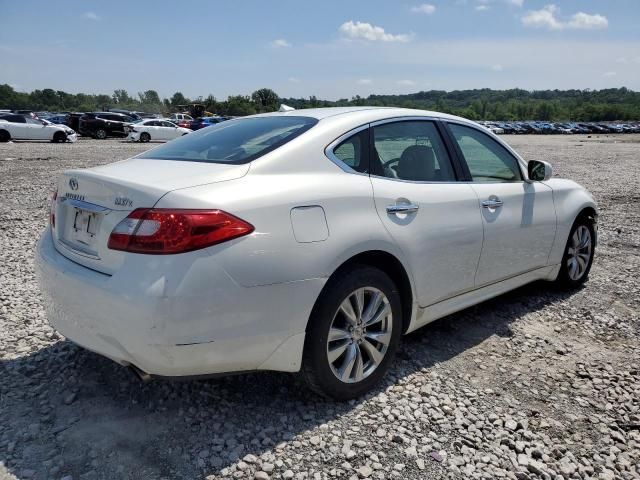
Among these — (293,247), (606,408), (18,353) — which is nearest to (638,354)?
(606,408)

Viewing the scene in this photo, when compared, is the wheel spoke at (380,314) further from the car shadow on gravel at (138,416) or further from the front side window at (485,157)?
the front side window at (485,157)

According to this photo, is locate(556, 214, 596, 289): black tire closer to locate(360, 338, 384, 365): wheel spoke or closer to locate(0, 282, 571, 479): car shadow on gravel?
locate(0, 282, 571, 479): car shadow on gravel

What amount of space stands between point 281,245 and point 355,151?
90cm

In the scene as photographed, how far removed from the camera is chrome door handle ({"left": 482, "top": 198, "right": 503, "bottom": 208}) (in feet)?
12.1

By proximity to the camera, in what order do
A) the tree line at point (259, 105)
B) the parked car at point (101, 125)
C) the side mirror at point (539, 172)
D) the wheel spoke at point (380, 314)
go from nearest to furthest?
the wheel spoke at point (380, 314) → the side mirror at point (539, 172) → the parked car at point (101, 125) → the tree line at point (259, 105)

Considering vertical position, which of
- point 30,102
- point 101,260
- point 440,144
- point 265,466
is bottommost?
point 265,466

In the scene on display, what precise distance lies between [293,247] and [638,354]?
277 cm

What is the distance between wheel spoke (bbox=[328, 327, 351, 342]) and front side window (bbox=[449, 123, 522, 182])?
1619 millimetres

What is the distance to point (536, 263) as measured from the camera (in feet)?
14.2

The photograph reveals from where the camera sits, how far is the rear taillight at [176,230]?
2.31 metres

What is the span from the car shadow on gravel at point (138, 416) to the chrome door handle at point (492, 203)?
3.46 feet

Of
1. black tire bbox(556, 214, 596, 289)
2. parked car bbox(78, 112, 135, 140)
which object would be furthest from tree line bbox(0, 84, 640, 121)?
black tire bbox(556, 214, 596, 289)

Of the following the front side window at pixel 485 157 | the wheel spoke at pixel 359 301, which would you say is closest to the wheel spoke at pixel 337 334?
the wheel spoke at pixel 359 301

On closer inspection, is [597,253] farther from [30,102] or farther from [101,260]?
[30,102]
